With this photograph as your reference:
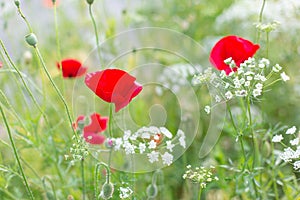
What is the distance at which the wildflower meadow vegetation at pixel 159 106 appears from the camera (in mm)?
839

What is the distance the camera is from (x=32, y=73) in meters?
1.21

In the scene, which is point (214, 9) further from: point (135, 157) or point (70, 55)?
point (135, 157)

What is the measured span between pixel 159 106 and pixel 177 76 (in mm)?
166

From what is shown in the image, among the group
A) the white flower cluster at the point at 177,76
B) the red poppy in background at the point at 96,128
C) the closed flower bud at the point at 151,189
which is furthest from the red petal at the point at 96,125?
the white flower cluster at the point at 177,76

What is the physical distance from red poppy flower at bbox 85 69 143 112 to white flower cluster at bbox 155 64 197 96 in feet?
1.75

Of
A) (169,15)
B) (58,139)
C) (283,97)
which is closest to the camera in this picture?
(58,139)

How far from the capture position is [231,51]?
85 centimetres

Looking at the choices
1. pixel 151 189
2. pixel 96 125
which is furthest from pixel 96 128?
pixel 151 189

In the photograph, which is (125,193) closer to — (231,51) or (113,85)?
(113,85)

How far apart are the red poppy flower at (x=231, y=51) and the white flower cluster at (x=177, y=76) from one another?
1.49 ft

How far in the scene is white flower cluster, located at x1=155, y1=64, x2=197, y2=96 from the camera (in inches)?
53.0

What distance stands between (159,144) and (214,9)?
31.8 inches

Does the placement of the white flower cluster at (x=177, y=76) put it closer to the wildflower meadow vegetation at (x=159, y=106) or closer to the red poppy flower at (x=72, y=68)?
the wildflower meadow vegetation at (x=159, y=106)

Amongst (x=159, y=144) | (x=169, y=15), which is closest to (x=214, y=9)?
(x=169, y=15)
